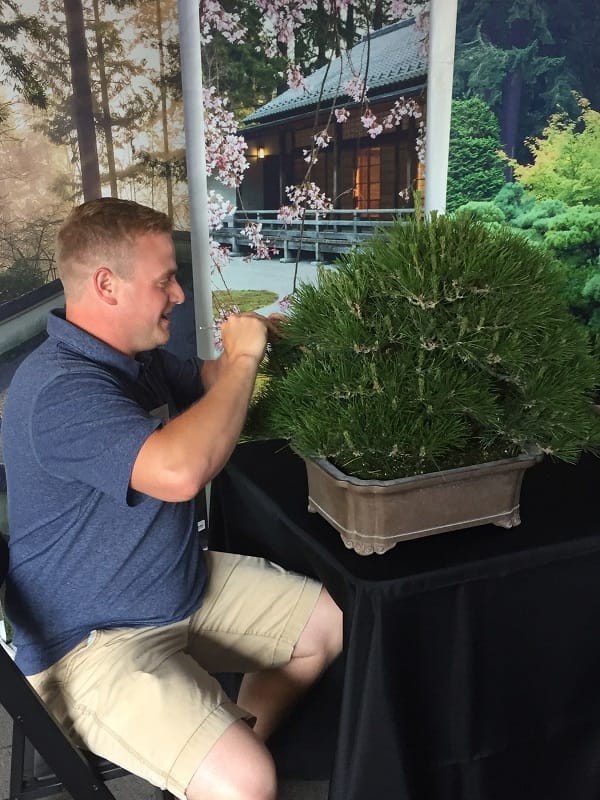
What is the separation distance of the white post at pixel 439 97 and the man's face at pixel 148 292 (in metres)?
1.33

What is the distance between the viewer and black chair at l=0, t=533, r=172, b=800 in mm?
1011

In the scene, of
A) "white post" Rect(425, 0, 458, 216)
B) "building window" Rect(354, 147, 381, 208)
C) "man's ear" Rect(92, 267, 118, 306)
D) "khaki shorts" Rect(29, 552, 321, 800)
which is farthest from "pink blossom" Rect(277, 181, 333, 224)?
"khaki shorts" Rect(29, 552, 321, 800)

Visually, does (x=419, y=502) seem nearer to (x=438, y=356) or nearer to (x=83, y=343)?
(x=438, y=356)

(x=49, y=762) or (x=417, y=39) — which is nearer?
(x=49, y=762)

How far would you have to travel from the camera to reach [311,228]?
8.53ft

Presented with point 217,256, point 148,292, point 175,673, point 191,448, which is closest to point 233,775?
point 175,673

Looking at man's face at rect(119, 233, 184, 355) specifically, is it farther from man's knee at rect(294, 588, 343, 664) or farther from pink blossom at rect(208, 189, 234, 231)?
pink blossom at rect(208, 189, 234, 231)

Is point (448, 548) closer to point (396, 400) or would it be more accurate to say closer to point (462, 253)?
point (396, 400)

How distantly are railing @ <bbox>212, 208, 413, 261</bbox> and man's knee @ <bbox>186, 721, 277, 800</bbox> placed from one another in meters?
1.90

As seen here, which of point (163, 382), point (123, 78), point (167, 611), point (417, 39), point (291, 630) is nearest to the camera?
point (167, 611)

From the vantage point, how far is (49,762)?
1052mm

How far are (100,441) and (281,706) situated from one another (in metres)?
0.79

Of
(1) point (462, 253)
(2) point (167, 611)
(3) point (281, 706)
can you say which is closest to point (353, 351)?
(1) point (462, 253)

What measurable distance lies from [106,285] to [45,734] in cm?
79
